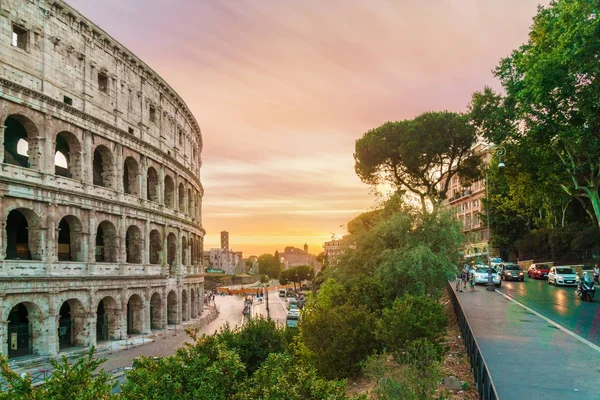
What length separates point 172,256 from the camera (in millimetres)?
36812

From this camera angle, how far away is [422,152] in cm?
3844

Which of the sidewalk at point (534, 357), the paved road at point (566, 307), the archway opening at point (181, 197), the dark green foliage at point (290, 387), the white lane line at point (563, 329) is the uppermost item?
the archway opening at point (181, 197)

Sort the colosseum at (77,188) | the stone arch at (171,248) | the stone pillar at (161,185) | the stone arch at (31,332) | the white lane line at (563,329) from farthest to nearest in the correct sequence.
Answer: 1. the stone arch at (171,248)
2. the stone pillar at (161,185)
3. the stone arch at (31,332)
4. the colosseum at (77,188)
5. the white lane line at (563,329)

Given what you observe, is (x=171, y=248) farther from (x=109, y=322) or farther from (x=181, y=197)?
(x=109, y=322)

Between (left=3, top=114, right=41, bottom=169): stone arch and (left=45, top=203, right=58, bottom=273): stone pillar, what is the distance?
2273 millimetres

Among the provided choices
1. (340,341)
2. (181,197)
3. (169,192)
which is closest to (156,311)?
(169,192)

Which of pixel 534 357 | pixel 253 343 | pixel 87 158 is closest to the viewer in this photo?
pixel 534 357

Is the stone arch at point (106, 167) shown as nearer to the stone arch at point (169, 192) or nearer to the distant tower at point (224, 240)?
the stone arch at point (169, 192)

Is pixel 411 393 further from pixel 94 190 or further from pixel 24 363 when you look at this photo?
pixel 94 190

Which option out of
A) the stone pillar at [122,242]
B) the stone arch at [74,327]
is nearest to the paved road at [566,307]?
the stone arch at [74,327]

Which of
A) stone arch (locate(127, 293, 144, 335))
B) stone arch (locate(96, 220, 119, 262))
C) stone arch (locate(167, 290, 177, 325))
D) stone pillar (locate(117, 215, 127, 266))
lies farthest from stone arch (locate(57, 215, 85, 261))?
stone arch (locate(167, 290, 177, 325))

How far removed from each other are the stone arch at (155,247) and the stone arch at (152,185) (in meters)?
2.54

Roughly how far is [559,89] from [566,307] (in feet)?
40.1

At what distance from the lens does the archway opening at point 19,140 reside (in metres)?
22.9
